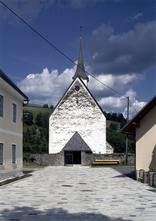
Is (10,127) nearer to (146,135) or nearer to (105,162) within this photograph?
(146,135)

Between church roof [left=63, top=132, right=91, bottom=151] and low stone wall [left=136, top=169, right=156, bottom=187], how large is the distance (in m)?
18.8

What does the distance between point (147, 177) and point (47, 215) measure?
8686 mm

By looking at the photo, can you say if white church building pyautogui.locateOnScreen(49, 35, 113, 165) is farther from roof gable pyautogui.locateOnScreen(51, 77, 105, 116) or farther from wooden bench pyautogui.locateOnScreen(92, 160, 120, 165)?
wooden bench pyautogui.locateOnScreen(92, 160, 120, 165)

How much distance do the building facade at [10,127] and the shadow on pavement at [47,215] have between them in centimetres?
903

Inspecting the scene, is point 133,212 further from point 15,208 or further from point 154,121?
point 154,121

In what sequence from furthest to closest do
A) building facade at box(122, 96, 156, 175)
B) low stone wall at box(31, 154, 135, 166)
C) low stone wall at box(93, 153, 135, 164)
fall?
low stone wall at box(93, 153, 135, 164), low stone wall at box(31, 154, 135, 166), building facade at box(122, 96, 156, 175)

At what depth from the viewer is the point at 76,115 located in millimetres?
38562

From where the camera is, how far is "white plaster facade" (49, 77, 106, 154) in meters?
37.9

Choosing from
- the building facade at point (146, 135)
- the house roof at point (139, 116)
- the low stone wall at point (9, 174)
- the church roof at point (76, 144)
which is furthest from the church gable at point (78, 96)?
the building facade at point (146, 135)

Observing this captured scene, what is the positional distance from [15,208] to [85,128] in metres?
30.2

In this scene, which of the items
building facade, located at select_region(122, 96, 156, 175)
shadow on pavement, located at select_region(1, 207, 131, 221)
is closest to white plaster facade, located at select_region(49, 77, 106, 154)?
building facade, located at select_region(122, 96, 156, 175)

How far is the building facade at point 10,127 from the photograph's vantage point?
1683 centimetres

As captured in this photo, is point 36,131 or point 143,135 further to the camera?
point 36,131

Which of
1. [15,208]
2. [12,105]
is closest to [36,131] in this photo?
[12,105]
